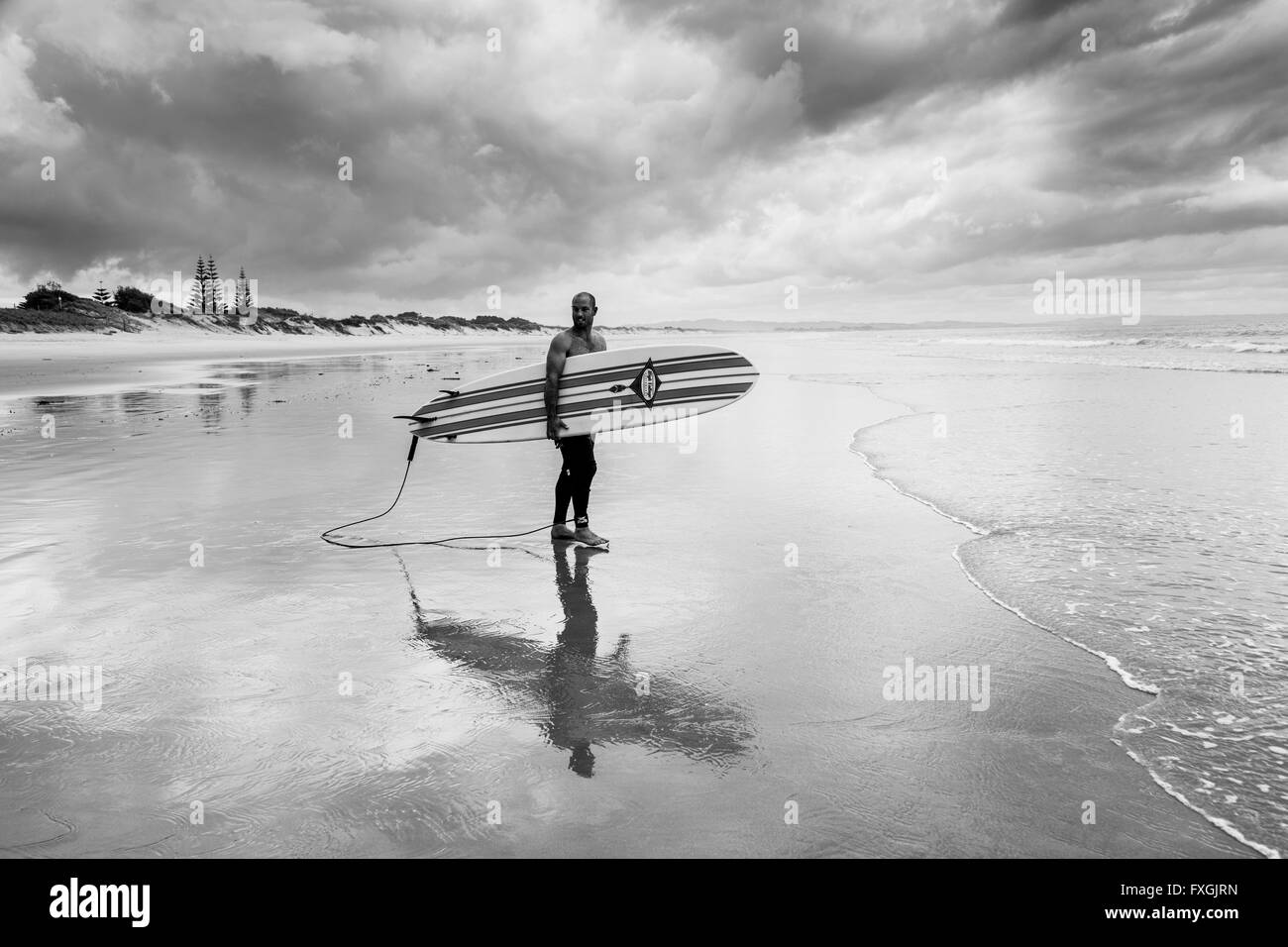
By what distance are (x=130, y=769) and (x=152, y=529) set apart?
4.34 meters

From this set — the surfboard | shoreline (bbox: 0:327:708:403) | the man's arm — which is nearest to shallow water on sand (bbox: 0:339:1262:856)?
the surfboard

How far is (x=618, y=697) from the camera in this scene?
361cm

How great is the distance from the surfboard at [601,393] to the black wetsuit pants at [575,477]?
0.40m

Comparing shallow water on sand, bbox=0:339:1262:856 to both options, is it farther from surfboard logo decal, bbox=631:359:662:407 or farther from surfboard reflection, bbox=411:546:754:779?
surfboard logo decal, bbox=631:359:662:407

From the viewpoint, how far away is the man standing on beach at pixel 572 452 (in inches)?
259

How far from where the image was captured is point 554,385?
6977 mm

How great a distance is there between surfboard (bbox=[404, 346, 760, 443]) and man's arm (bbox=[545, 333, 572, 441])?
268 millimetres

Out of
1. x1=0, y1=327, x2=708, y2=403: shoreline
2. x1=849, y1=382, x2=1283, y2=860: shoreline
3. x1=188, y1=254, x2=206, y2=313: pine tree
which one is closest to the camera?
x1=849, y1=382, x2=1283, y2=860: shoreline

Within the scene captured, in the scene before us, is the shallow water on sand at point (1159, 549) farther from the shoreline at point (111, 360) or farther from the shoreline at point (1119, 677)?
the shoreline at point (111, 360)

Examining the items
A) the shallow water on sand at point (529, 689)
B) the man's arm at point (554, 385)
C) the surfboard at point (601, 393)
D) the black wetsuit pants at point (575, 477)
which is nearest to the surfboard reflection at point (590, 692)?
the shallow water on sand at point (529, 689)

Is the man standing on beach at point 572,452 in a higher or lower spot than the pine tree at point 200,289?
lower

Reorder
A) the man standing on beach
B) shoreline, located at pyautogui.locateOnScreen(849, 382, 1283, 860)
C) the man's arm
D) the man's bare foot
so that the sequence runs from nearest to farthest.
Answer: shoreline, located at pyautogui.locateOnScreen(849, 382, 1283, 860) → the man's bare foot → the man standing on beach → the man's arm

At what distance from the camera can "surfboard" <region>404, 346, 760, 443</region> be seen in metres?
7.47

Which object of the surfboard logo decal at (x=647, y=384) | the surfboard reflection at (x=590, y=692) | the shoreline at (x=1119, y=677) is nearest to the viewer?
the shoreline at (x=1119, y=677)
